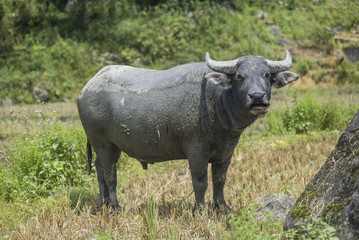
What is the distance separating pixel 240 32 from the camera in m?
16.3

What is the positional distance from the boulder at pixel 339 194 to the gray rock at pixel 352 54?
34.8 feet

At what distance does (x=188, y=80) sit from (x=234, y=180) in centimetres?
177

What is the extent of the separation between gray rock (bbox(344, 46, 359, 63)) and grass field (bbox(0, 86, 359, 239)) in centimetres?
580

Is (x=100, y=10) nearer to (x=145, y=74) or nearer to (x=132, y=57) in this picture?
(x=132, y=57)

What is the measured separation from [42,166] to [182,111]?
2.28 metres

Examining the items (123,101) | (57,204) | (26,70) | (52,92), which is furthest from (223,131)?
(26,70)

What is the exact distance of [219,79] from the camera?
357 centimetres

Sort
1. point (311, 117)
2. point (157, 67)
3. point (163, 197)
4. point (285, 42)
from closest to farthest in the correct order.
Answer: point (163, 197)
point (311, 117)
point (157, 67)
point (285, 42)

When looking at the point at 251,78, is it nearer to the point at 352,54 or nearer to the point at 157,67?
the point at 352,54

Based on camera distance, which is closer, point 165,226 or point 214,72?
point 165,226

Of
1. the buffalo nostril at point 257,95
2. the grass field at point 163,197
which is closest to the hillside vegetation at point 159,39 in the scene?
the grass field at point 163,197

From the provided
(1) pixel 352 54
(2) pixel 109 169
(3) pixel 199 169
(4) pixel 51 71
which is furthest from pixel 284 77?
(4) pixel 51 71

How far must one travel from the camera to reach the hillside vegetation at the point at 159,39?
13.8 m

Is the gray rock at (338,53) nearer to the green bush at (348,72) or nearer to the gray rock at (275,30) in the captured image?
the green bush at (348,72)
